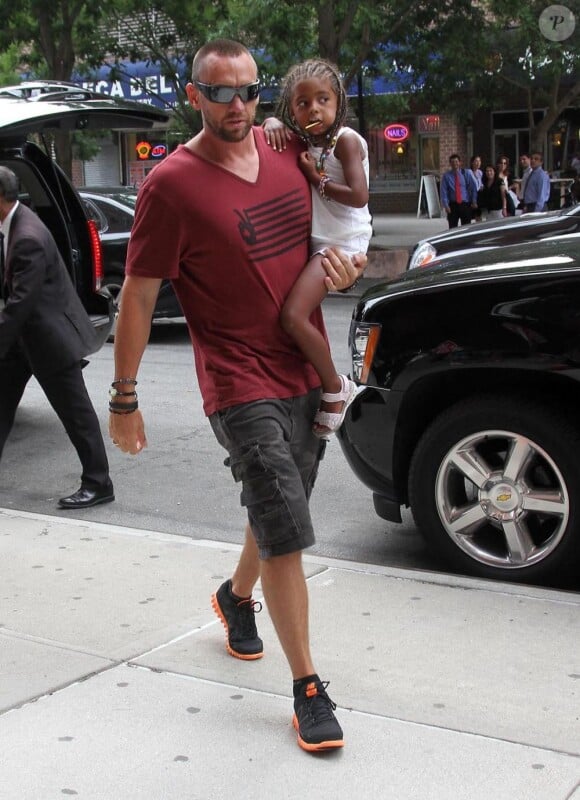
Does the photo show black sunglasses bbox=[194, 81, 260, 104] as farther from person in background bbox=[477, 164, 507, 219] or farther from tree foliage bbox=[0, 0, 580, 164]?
person in background bbox=[477, 164, 507, 219]

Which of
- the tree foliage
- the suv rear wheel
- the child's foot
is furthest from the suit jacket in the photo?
the tree foliage

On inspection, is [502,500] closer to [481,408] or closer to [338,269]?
[481,408]

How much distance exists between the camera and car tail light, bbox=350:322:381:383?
16.5 feet

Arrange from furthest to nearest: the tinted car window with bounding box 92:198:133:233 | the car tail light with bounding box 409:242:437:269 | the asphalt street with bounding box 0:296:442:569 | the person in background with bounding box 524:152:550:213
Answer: the person in background with bounding box 524:152:550:213
the tinted car window with bounding box 92:198:133:233
the car tail light with bounding box 409:242:437:269
the asphalt street with bounding box 0:296:442:569

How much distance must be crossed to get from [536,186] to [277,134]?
61.2 ft

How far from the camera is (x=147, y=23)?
68.8 ft

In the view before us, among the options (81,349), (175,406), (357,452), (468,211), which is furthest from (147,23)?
(357,452)

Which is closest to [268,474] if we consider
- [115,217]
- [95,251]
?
[95,251]

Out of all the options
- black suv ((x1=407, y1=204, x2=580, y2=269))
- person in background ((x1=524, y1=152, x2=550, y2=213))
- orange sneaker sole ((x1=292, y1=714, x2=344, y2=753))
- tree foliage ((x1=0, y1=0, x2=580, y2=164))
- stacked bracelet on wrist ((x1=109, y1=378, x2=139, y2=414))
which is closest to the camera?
orange sneaker sole ((x1=292, y1=714, x2=344, y2=753))

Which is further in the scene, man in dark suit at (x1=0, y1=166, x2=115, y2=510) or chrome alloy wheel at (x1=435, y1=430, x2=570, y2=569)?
man in dark suit at (x1=0, y1=166, x2=115, y2=510)

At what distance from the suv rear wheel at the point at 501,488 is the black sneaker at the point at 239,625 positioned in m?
1.15

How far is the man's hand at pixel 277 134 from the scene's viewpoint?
11.8 ft

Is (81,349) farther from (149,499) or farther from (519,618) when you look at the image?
(519,618)

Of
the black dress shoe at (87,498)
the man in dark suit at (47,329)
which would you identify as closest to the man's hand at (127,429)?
the man in dark suit at (47,329)
